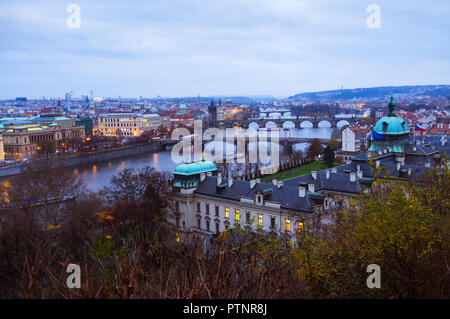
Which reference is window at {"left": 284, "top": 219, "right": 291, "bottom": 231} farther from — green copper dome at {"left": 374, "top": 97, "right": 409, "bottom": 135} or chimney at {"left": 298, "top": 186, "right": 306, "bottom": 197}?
green copper dome at {"left": 374, "top": 97, "right": 409, "bottom": 135}

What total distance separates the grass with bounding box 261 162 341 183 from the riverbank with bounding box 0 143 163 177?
19.8m

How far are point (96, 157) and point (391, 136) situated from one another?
113ft

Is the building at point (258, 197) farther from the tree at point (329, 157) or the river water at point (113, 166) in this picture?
the river water at point (113, 166)

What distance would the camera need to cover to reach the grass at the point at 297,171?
32125 millimetres

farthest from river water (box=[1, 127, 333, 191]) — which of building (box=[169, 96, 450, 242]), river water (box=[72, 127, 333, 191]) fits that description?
building (box=[169, 96, 450, 242])

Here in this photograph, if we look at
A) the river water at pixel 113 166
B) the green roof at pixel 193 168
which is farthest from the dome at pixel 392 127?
the river water at pixel 113 166

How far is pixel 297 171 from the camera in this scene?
35250 mm

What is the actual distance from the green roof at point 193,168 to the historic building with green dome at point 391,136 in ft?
38.9

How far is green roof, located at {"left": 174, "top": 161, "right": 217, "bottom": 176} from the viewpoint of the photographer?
20.0 metres
